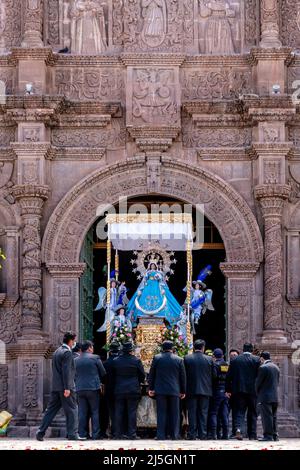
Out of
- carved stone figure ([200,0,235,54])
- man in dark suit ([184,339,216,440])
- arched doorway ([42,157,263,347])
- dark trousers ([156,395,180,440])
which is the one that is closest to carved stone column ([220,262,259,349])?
arched doorway ([42,157,263,347])

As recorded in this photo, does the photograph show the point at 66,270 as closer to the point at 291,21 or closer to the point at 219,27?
the point at 219,27

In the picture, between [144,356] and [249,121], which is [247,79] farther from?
[144,356]

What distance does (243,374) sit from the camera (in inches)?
1047

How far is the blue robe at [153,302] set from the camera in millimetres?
29641

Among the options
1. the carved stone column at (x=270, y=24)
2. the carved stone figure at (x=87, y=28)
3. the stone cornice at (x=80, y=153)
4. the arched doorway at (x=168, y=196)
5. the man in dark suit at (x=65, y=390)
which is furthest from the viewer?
the carved stone figure at (x=87, y=28)

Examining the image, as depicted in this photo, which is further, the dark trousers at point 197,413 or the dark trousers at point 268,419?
the dark trousers at point 197,413

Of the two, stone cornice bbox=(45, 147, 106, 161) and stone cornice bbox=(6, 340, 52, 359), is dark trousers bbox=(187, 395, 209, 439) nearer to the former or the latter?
stone cornice bbox=(6, 340, 52, 359)

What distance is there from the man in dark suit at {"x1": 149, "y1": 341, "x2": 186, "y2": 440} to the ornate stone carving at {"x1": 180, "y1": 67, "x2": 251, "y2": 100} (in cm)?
675

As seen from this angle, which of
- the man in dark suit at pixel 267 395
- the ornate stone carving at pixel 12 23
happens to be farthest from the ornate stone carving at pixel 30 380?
the ornate stone carving at pixel 12 23

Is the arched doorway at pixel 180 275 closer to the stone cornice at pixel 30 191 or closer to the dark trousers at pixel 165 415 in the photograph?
the stone cornice at pixel 30 191

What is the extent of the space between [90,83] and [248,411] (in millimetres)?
7531

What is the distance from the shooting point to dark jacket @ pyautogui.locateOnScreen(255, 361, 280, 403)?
2572 centimetres

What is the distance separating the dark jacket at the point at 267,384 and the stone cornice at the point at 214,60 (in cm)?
738
